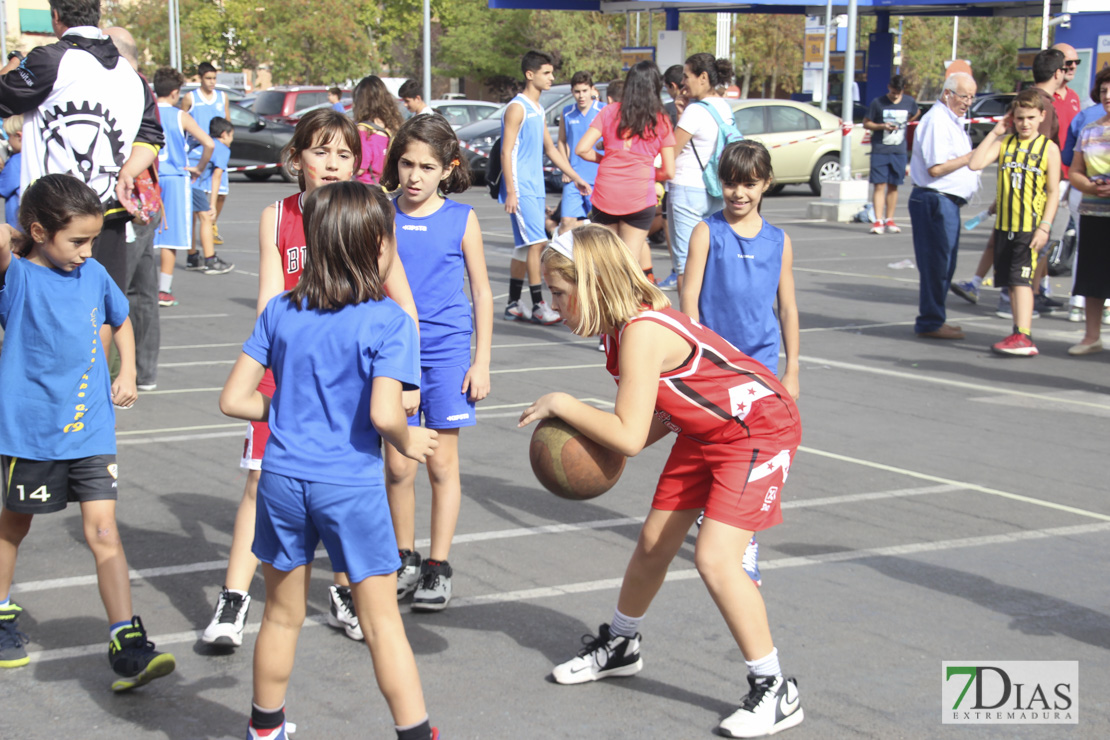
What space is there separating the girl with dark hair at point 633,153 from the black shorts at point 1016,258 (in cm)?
288

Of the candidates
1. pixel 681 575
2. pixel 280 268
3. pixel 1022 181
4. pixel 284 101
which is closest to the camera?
pixel 280 268

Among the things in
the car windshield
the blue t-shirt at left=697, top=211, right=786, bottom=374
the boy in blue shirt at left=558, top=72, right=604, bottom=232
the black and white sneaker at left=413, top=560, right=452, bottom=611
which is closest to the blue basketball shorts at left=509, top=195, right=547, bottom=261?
the boy in blue shirt at left=558, top=72, right=604, bottom=232

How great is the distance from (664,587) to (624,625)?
922mm

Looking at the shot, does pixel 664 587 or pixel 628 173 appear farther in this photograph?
pixel 628 173

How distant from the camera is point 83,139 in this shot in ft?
18.1

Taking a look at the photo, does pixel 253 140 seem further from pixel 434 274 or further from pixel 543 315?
pixel 434 274

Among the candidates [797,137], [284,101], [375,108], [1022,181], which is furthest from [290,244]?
[284,101]

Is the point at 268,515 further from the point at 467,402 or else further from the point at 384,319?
the point at 467,402

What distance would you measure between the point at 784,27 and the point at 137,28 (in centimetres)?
2930

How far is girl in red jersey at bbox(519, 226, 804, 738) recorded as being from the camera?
3.64m

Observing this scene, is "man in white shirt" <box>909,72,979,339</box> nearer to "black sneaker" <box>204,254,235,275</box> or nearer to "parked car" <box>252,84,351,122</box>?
"black sneaker" <box>204,254,235,275</box>

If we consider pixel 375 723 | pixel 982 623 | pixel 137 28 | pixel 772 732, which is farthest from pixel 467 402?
pixel 137 28

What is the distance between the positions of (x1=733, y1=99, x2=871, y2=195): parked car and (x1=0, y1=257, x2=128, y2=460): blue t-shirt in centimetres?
1933

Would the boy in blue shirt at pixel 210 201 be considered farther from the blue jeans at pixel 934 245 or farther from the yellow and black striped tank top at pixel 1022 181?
the yellow and black striped tank top at pixel 1022 181
